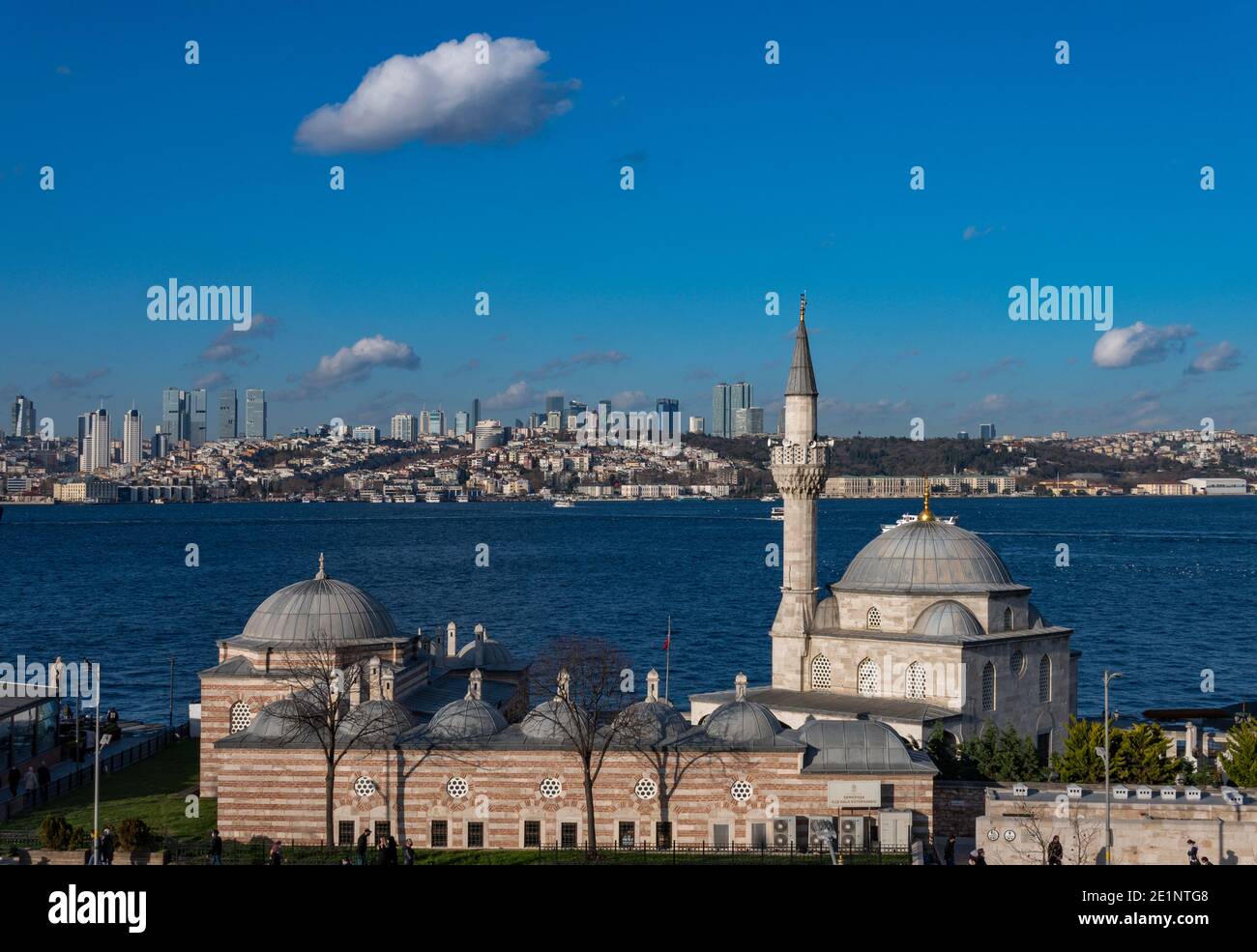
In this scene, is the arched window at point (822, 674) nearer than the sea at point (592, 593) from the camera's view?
Yes

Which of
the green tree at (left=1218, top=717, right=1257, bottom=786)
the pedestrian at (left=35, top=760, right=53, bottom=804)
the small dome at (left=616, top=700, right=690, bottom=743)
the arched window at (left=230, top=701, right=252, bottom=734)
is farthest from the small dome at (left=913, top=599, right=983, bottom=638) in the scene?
the pedestrian at (left=35, top=760, right=53, bottom=804)

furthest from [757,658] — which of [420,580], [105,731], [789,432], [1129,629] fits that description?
[420,580]

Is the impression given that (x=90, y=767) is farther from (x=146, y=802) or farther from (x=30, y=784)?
(x=146, y=802)

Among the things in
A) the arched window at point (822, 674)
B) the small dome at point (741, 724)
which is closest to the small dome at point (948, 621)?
the arched window at point (822, 674)

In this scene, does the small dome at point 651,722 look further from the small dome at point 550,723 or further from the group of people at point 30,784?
the group of people at point 30,784

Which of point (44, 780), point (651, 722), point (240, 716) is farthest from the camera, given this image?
point (44, 780)

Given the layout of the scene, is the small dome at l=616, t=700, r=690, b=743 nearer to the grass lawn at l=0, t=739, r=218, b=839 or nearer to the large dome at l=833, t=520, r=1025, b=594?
the large dome at l=833, t=520, r=1025, b=594

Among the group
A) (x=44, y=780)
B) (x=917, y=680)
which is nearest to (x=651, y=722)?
(x=917, y=680)
